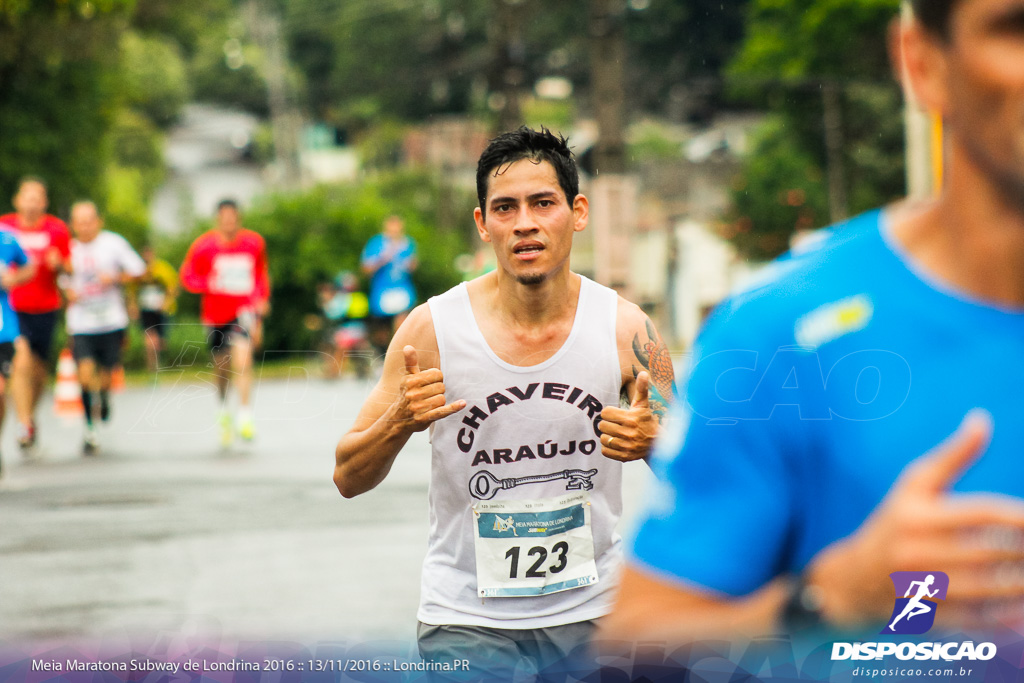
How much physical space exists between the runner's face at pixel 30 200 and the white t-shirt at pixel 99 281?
1.99ft

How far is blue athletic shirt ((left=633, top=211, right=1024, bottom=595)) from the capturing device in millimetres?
1242

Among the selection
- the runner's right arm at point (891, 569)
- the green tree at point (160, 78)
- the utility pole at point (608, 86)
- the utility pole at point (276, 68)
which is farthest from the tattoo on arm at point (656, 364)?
the green tree at point (160, 78)

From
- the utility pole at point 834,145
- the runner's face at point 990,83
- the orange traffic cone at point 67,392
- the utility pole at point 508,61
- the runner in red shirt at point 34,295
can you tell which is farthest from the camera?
the utility pole at point 834,145

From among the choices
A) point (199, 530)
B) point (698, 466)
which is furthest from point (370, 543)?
point (698, 466)

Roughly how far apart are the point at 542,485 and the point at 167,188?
204 ft

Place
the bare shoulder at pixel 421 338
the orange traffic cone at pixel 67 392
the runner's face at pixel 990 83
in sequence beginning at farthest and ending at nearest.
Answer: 1. the orange traffic cone at pixel 67 392
2. the bare shoulder at pixel 421 338
3. the runner's face at pixel 990 83

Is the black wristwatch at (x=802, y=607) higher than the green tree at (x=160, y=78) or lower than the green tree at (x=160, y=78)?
lower

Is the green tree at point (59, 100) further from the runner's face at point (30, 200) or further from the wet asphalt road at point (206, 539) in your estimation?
the wet asphalt road at point (206, 539)

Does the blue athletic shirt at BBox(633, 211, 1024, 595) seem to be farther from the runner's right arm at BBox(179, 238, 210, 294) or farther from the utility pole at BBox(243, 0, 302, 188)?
the utility pole at BBox(243, 0, 302, 188)

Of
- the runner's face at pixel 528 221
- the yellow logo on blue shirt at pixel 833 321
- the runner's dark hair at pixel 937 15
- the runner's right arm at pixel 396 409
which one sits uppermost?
the runner's dark hair at pixel 937 15

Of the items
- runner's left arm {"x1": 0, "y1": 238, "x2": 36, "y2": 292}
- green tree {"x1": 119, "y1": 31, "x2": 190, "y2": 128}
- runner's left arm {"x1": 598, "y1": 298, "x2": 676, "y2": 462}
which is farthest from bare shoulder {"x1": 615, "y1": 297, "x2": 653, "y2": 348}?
green tree {"x1": 119, "y1": 31, "x2": 190, "y2": 128}

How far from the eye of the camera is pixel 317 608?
216 inches

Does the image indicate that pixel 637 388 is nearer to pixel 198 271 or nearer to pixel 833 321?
pixel 833 321

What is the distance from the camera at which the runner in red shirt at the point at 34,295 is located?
9.62 meters
